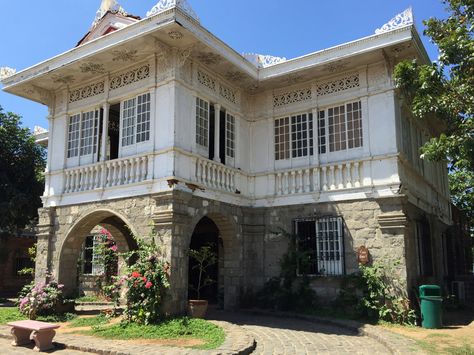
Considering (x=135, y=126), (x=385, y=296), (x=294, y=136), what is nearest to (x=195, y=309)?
(x=385, y=296)

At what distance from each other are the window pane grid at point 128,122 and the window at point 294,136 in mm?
3780

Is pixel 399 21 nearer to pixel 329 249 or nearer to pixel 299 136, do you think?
pixel 299 136

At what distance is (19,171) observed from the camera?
54.3 feet

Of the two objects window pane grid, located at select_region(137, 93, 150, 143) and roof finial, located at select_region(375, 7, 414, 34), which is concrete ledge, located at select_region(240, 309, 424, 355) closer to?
window pane grid, located at select_region(137, 93, 150, 143)

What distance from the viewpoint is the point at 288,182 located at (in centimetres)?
1180

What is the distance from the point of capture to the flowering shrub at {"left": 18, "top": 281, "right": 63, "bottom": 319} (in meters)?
10.5

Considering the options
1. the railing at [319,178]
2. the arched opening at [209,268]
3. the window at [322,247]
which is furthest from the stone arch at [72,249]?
the window at [322,247]

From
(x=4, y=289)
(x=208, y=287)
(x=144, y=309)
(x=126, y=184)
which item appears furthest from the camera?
(x=4, y=289)

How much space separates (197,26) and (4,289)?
50.1ft

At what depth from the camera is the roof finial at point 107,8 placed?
39.5ft

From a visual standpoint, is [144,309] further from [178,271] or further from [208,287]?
[208,287]

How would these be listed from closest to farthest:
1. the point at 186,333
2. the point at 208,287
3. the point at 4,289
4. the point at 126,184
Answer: the point at 186,333 < the point at 126,184 < the point at 208,287 < the point at 4,289

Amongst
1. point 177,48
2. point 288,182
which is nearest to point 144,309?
point 288,182

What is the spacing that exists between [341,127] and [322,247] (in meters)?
2.99
